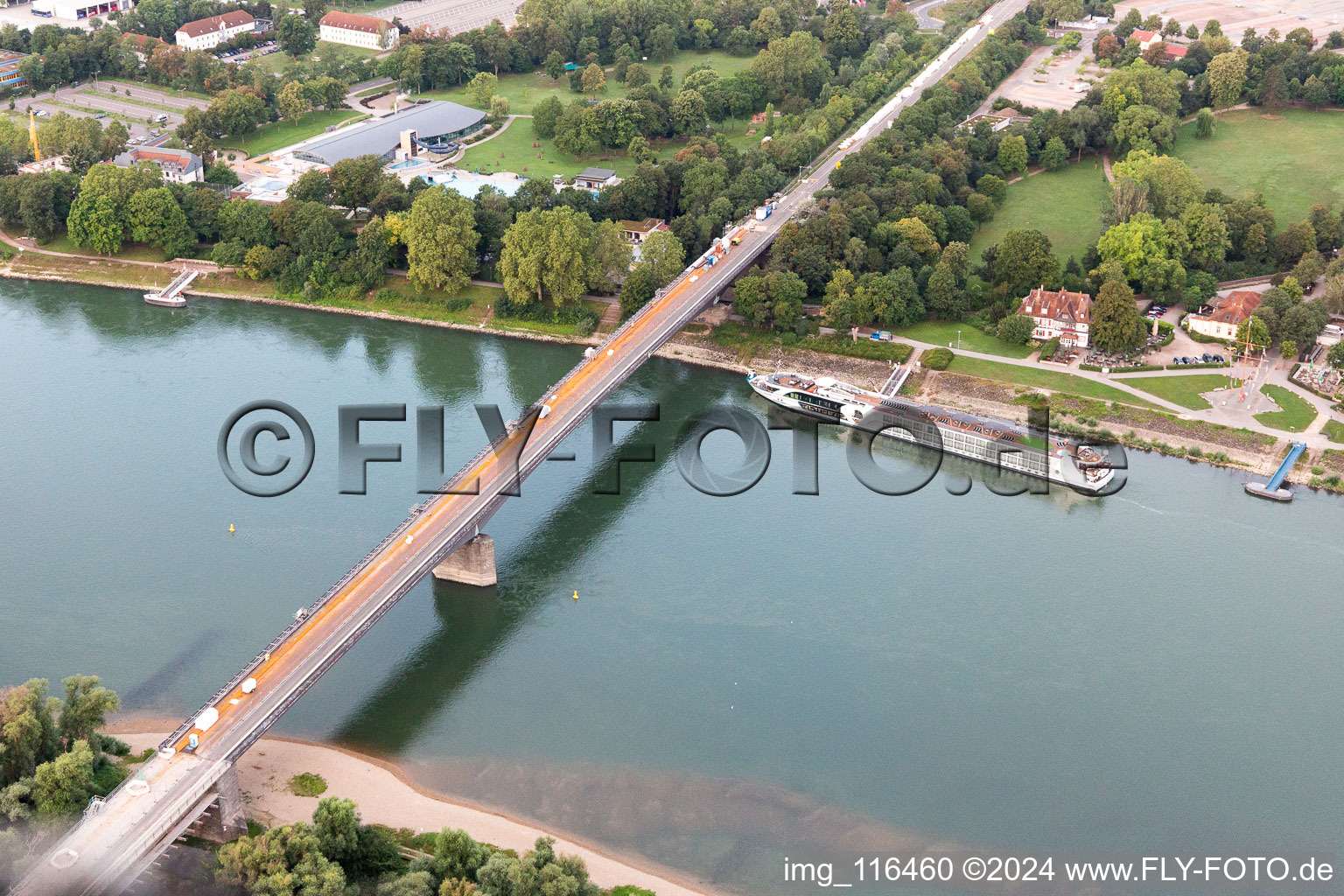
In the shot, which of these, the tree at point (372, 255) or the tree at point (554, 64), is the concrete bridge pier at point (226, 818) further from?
the tree at point (554, 64)

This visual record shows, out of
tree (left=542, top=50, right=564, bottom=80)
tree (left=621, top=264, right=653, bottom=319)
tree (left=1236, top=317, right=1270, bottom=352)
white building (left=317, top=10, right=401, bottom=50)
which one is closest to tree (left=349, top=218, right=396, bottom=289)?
tree (left=621, top=264, right=653, bottom=319)

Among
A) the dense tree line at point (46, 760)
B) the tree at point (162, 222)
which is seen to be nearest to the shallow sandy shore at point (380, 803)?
the dense tree line at point (46, 760)

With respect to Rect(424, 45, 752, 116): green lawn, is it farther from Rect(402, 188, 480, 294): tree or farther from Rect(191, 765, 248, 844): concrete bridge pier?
Rect(191, 765, 248, 844): concrete bridge pier

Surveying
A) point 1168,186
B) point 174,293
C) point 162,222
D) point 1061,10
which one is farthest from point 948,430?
point 1061,10

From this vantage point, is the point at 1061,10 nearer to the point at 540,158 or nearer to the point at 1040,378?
the point at 540,158

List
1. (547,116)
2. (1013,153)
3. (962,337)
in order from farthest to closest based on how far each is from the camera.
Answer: (547,116), (1013,153), (962,337)

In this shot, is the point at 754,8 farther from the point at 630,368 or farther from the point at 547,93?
the point at 630,368
